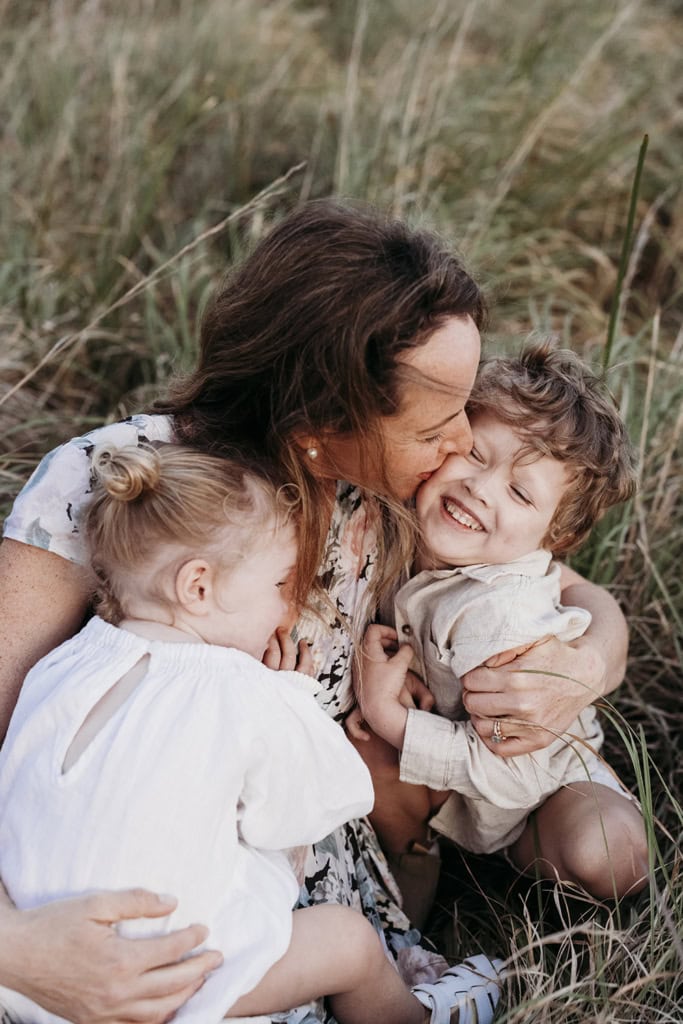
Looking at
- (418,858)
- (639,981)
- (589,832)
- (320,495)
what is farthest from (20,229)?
(639,981)

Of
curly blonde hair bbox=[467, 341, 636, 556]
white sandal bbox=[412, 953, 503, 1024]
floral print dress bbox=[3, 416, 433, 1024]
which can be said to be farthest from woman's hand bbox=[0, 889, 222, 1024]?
curly blonde hair bbox=[467, 341, 636, 556]

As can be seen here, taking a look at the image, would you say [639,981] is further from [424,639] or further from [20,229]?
[20,229]

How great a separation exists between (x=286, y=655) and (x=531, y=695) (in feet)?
1.62

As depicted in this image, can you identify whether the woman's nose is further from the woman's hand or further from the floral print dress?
the woman's hand

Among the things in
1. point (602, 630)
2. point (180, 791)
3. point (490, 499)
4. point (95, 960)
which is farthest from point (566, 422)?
point (95, 960)

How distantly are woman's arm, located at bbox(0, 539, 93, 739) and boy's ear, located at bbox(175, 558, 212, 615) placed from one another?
213 mm

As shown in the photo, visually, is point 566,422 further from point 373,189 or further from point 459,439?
point 373,189

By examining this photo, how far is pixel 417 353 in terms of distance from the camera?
1695 millimetres

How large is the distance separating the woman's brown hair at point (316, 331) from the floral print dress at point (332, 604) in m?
0.16

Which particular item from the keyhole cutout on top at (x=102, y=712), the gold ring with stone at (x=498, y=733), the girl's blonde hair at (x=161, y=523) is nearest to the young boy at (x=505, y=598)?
the gold ring with stone at (x=498, y=733)

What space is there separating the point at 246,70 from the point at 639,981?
14.3ft

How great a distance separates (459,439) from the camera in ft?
6.31

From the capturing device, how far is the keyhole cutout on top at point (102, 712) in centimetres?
149

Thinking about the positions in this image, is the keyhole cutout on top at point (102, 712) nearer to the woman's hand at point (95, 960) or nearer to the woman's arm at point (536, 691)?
the woman's hand at point (95, 960)
